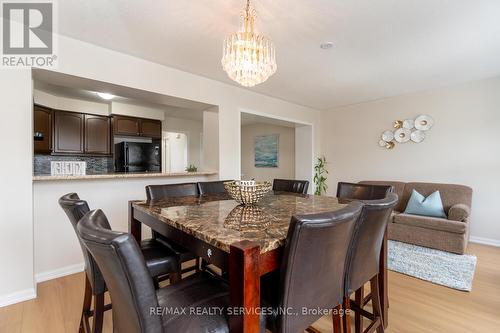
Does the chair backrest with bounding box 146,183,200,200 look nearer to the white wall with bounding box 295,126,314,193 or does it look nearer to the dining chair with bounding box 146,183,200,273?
the dining chair with bounding box 146,183,200,273

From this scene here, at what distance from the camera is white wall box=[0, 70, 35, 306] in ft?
6.57

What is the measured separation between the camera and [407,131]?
4.25m

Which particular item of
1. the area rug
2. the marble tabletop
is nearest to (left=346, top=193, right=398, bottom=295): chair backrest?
the marble tabletop

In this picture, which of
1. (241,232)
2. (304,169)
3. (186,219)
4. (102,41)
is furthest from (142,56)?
(304,169)

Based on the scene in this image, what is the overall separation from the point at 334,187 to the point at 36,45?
5105mm

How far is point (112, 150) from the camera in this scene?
4.43 m

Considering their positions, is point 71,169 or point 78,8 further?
point 71,169

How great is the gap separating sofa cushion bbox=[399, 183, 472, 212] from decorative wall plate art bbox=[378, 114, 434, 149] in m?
0.83

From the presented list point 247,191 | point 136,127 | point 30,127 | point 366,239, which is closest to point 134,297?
point 247,191

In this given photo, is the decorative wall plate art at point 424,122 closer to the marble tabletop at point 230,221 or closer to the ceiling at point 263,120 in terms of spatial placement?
the ceiling at point 263,120

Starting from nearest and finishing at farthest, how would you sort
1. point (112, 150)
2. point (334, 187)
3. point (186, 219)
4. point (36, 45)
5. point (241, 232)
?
point (241, 232)
point (186, 219)
point (36, 45)
point (112, 150)
point (334, 187)

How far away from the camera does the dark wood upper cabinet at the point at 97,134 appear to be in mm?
4156

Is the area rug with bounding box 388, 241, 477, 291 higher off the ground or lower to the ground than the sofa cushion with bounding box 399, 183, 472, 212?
lower

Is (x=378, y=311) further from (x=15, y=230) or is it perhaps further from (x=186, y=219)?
(x=15, y=230)
